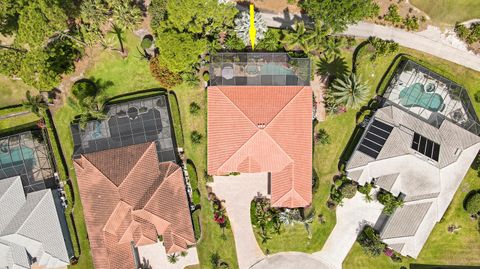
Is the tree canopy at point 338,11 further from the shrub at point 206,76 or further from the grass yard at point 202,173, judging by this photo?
the grass yard at point 202,173

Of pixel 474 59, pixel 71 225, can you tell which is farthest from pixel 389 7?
pixel 71 225

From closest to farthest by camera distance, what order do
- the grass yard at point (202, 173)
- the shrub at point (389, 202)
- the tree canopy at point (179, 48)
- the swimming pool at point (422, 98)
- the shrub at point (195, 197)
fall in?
1. the tree canopy at point (179, 48)
2. the swimming pool at point (422, 98)
3. the shrub at point (389, 202)
4. the shrub at point (195, 197)
5. the grass yard at point (202, 173)

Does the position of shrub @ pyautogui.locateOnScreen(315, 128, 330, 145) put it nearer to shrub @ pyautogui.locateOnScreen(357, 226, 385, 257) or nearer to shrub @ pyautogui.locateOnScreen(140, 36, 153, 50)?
shrub @ pyautogui.locateOnScreen(357, 226, 385, 257)

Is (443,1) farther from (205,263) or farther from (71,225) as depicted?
(71,225)

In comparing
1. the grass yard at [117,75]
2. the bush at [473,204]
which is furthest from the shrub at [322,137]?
the grass yard at [117,75]

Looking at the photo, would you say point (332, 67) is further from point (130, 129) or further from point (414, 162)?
point (130, 129)

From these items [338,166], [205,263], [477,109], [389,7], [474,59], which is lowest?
[205,263]
